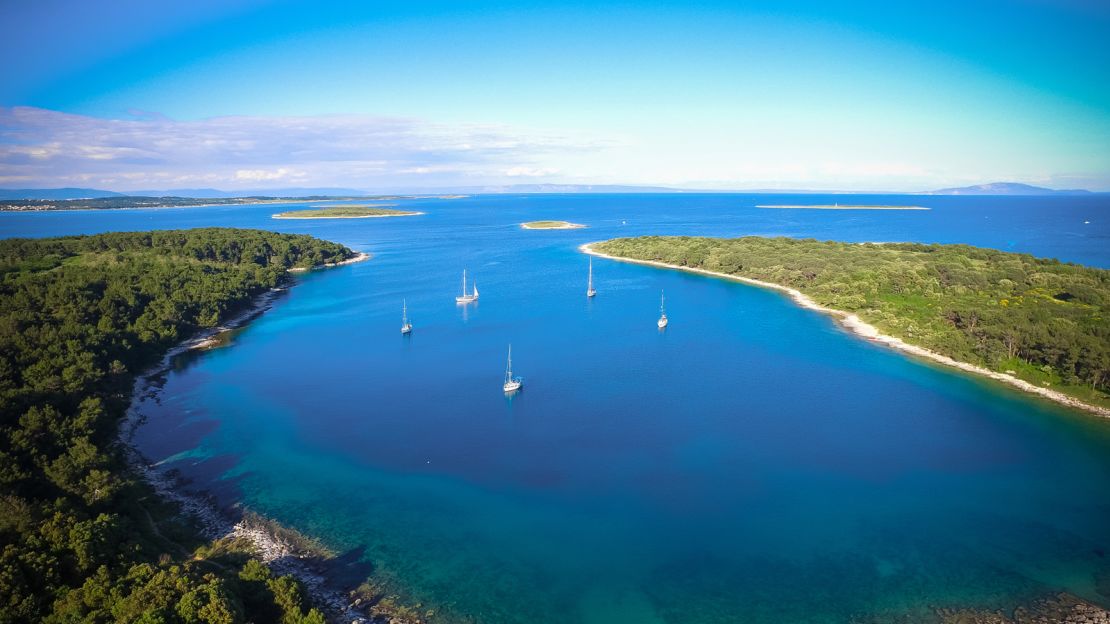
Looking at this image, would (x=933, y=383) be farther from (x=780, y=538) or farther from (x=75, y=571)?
(x=75, y=571)

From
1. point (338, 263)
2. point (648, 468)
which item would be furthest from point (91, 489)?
point (338, 263)

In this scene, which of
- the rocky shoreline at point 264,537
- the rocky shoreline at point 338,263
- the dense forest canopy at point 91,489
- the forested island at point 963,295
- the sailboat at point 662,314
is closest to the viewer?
the dense forest canopy at point 91,489

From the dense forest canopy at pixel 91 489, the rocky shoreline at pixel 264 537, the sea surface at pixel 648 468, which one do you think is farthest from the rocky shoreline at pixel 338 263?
the rocky shoreline at pixel 264 537

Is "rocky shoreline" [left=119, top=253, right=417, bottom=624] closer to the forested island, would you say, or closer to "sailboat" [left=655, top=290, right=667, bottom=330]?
"sailboat" [left=655, top=290, right=667, bottom=330]

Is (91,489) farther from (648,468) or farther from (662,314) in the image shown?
(662,314)

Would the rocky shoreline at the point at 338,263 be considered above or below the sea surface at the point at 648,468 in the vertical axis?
above

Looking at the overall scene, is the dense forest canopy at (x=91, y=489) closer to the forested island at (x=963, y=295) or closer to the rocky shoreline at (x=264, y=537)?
the rocky shoreline at (x=264, y=537)
